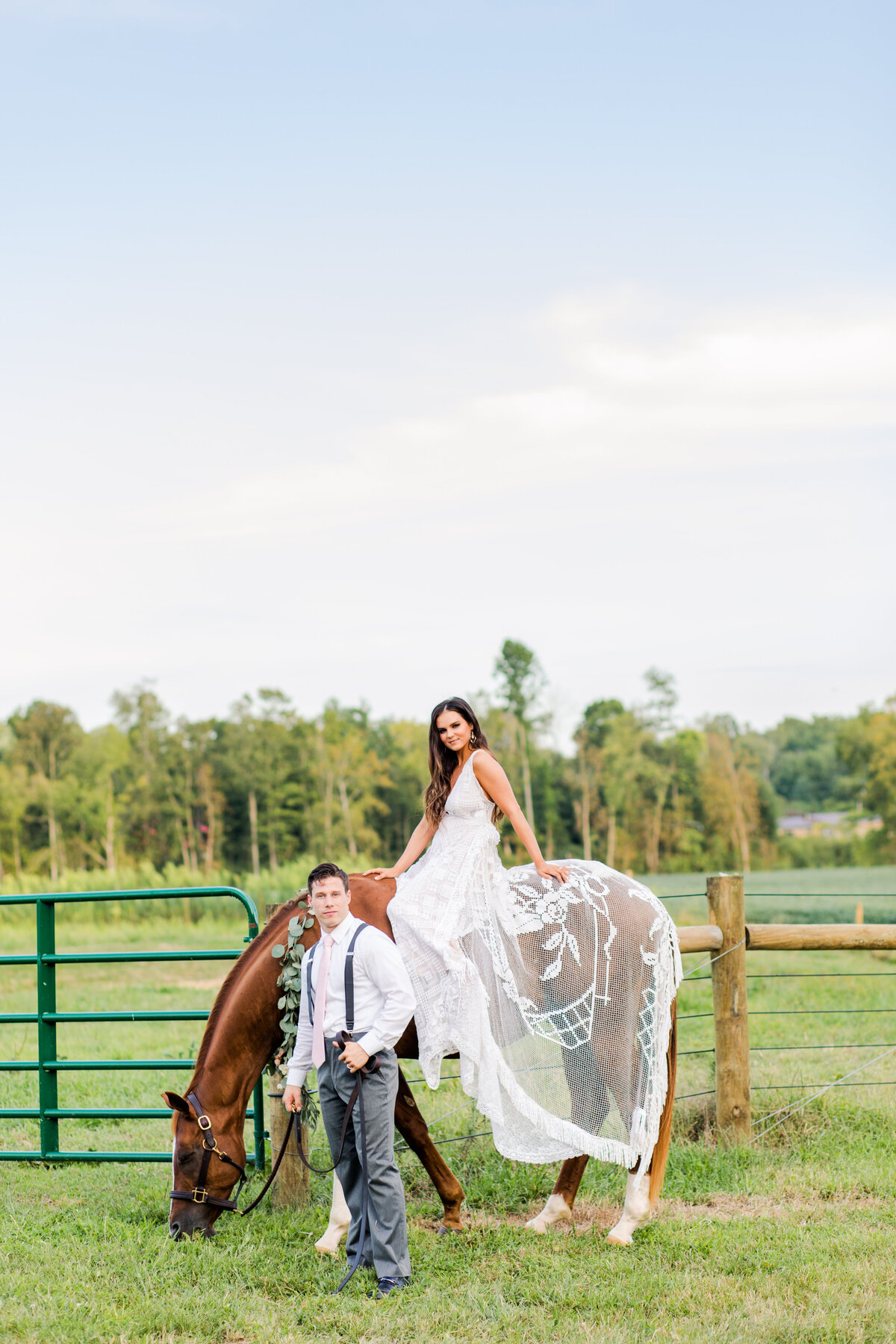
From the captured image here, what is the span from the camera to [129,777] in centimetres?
5900

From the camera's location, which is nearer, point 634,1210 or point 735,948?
point 634,1210

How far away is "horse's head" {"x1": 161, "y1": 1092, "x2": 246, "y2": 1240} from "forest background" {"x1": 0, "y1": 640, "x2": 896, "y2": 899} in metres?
45.7

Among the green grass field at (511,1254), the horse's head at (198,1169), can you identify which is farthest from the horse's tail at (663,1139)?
the horse's head at (198,1169)

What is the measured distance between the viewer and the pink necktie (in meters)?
4.25

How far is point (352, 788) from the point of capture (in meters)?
57.7

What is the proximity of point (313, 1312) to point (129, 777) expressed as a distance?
57.6 m

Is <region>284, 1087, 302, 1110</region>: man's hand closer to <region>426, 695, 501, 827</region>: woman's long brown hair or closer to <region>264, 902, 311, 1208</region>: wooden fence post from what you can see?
<region>264, 902, 311, 1208</region>: wooden fence post

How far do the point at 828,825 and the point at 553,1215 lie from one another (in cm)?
7276

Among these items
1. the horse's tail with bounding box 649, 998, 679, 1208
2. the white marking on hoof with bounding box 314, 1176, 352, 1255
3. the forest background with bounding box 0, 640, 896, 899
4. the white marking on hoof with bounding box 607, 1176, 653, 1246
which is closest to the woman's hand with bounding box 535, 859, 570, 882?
the horse's tail with bounding box 649, 998, 679, 1208

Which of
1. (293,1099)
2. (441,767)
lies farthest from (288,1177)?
(441,767)

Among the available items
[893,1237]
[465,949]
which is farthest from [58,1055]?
[893,1237]

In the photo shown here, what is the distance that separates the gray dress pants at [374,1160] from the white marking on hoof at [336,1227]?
17 cm

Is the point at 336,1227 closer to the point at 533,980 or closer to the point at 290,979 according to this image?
the point at 290,979

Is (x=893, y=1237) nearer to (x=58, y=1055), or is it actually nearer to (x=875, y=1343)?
(x=875, y=1343)
